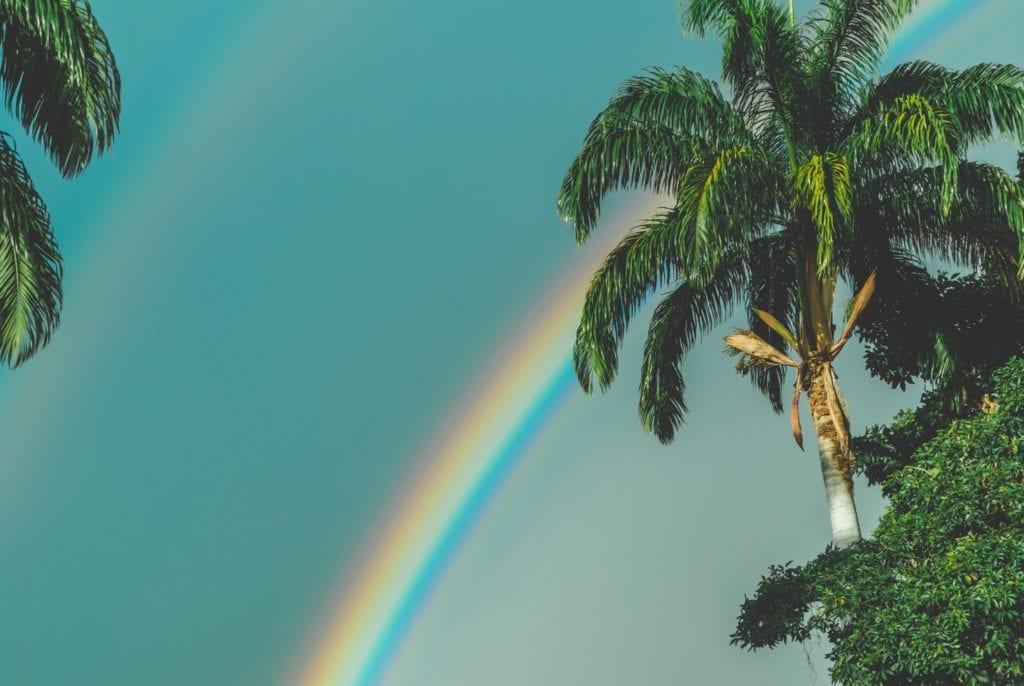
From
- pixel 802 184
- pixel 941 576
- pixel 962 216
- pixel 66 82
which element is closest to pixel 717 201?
pixel 802 184

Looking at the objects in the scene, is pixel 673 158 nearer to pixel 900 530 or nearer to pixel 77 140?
pixel 900 530

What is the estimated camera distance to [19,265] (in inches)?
558

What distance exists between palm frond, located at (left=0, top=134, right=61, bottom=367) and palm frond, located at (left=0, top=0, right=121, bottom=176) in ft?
2.07

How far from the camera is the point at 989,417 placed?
55.2ft

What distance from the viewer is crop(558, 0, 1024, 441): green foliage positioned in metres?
18.0

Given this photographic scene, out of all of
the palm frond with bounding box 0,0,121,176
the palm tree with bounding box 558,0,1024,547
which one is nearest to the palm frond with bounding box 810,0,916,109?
the palm tree with bounding box 558,0,1024,547

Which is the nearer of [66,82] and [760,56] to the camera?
[66,82]

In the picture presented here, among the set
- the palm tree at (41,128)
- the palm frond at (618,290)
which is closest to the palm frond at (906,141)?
the palm frond at (618,290)

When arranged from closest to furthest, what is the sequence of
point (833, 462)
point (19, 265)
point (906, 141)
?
point (19, 265) → point (906, 141) → point (833, 462)

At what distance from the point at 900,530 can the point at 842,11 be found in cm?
831

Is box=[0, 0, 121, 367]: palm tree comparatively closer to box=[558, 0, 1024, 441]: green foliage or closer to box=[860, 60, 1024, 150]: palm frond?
box=[558, 0, 1024, 441]: green foliage

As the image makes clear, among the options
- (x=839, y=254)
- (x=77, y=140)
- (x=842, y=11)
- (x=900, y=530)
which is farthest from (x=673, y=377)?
(x=77, y=140)

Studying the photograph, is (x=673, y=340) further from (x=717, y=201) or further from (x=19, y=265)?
(x=19, y=265)

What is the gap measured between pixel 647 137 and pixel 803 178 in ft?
9.01
